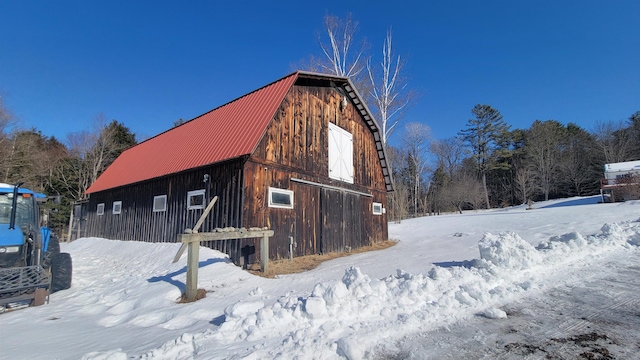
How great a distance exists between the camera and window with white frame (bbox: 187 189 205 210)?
408 inches

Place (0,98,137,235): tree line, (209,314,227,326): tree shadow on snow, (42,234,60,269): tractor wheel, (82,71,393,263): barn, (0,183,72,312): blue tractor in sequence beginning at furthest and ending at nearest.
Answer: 1. (0,98,137,235): tree line
2. (82,71,393,263): barn
3. (42,234,60,269): tractor wheel
4. (0,183,72,312): blue tractor
5. (209,314,227,326): tree shadow on snow

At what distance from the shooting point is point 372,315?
392 cm

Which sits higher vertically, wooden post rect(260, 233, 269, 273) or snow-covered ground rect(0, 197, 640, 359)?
wooden post rect(260, 233, 269, 273)

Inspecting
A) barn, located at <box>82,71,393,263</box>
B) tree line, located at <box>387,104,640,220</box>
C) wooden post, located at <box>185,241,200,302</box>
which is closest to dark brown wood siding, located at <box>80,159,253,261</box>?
barn, located at <box>82,71,393,263</box>

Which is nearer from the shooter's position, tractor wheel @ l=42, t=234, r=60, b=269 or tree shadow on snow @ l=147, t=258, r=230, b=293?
tree shadow on snow @ l=147, t=258, r=230, b=293

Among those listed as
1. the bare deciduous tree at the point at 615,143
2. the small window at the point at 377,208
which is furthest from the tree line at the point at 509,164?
the small window at the point at 377,208

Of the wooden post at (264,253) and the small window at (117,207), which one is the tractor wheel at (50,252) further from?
the small window at (117,207)

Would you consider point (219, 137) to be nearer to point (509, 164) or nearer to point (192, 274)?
point (192, 274)

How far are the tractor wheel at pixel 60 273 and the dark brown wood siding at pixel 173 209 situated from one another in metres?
3.43

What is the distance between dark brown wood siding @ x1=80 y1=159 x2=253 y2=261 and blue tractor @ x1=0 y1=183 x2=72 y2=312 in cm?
354

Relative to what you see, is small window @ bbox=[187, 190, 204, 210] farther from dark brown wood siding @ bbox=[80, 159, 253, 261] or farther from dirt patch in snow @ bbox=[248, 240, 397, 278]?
dirt patch in snow @ bbox=[248, 240, 397, 278]

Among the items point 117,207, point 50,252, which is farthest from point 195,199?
point 117,207

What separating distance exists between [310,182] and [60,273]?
7.08m

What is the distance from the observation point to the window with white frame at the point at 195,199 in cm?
1036
